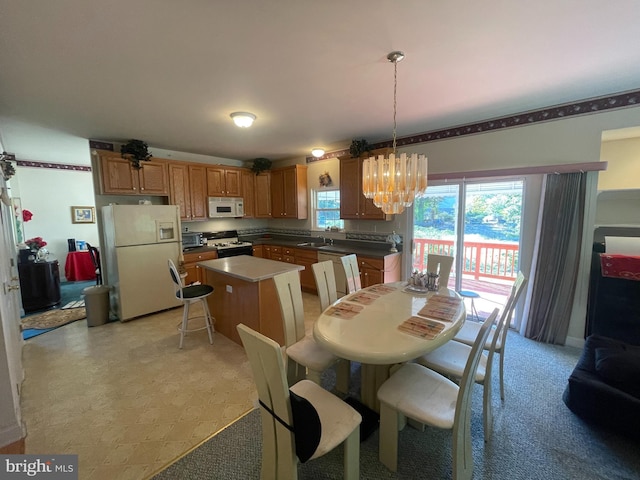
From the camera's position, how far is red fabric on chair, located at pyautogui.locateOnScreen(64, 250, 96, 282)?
576 centimetres

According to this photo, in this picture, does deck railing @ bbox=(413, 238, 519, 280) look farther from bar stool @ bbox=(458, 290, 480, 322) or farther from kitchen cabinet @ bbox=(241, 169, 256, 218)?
kitchen cabinet @ bbox=(241, 169, 256, 218)

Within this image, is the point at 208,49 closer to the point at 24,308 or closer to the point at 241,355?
the point at 241,355

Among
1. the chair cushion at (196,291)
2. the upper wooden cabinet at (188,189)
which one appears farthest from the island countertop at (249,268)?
the upper wooden cabinet at (188,189)

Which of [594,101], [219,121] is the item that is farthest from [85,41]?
[594,101]

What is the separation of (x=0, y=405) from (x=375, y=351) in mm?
2489

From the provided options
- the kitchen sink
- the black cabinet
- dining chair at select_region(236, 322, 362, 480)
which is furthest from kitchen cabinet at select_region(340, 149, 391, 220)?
the black cabinet

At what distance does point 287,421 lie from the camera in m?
1.13

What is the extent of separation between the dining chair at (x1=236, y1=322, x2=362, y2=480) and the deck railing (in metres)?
3.07

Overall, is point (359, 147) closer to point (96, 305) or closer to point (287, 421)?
point (287, 421)

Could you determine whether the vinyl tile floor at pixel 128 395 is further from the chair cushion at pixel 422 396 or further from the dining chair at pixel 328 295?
the chair cushion at pixel 422 396

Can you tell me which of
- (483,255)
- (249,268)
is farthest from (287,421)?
(483,255)

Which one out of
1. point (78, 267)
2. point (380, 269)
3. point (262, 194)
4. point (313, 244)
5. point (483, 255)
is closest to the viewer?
point (483, 255)

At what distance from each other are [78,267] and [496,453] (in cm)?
769

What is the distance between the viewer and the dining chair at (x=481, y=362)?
1.73 metres
